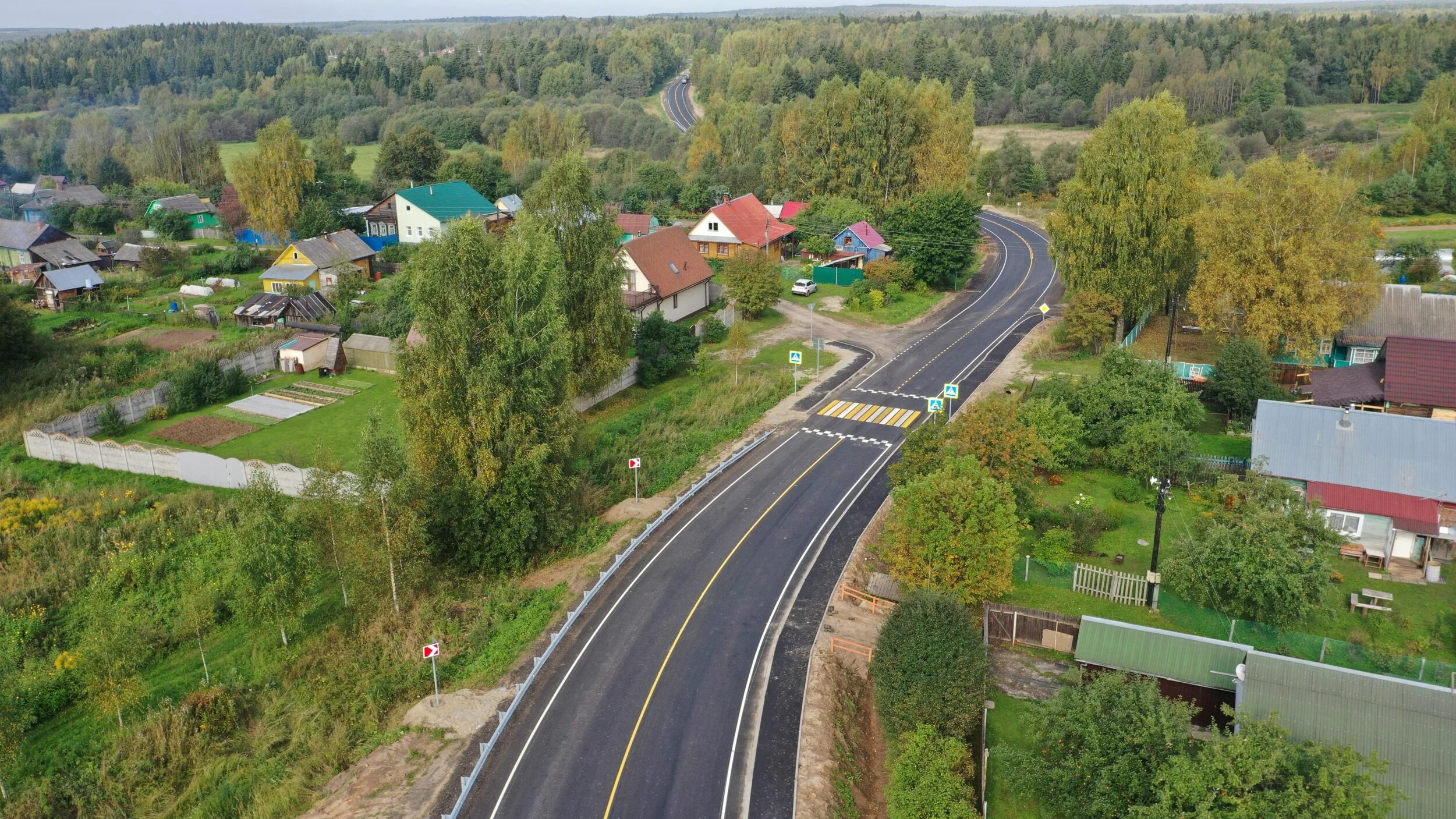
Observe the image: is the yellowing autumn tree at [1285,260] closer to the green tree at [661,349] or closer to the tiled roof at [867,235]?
the green tree at [661,349]

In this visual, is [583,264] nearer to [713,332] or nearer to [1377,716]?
[713,332]

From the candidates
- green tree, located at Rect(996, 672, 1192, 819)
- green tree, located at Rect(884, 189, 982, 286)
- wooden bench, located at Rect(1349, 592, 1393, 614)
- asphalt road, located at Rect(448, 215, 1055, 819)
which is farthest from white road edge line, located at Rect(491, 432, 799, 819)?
green tree, located at Rect(884, 189, 982, 286)

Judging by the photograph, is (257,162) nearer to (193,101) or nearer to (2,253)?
(2,253)

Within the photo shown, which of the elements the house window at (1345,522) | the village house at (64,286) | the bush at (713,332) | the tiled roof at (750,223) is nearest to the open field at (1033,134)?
the tiled roof at (750,223)

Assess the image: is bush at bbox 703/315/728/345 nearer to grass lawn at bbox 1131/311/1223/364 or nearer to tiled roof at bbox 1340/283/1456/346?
grass lawn at bbox 1131/311/1223/364

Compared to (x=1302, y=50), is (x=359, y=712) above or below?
below

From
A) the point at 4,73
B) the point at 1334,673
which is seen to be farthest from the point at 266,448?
the point at 4,73
